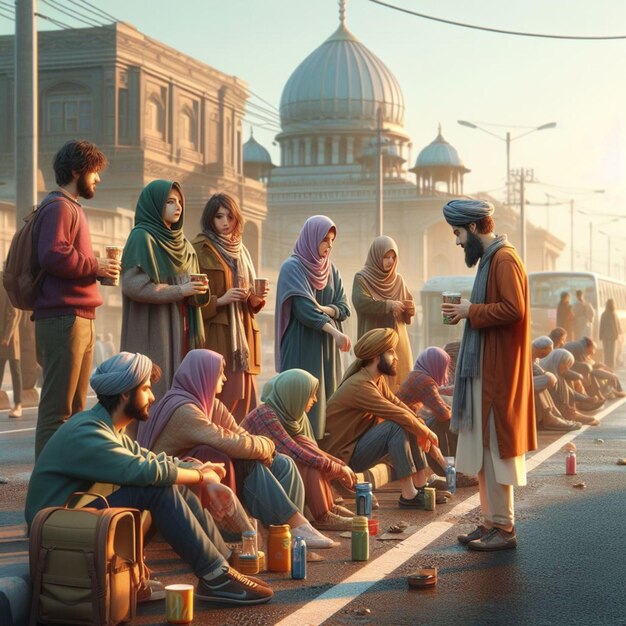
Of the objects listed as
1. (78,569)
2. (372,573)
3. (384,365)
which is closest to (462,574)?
(372,573)

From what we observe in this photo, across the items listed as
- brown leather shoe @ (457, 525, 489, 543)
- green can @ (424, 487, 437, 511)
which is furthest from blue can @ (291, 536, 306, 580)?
green can @ (424, 487, 437, 511)

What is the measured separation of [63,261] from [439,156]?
89.7 meters

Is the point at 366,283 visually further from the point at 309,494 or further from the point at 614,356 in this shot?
the point at 614,356

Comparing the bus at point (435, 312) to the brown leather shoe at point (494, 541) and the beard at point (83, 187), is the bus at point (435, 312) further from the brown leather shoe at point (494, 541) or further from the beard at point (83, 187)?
the beard at point (83, 187)

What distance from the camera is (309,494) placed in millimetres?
7652

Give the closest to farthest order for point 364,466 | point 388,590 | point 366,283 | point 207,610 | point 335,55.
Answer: point 207,610 → point 388,590 → point 364,466 → point 366,283 → point 335,55

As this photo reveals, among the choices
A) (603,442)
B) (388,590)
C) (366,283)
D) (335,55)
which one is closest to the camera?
(388,590)

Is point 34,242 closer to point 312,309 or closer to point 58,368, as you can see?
point 58,368

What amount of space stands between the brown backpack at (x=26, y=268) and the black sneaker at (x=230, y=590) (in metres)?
2.14

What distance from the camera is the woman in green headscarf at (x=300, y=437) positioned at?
7.56m

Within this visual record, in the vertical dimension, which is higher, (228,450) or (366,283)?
(366,283)

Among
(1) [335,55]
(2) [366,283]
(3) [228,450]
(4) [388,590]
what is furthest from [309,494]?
(1) [335,55]

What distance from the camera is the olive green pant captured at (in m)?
7.02

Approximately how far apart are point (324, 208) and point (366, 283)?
8478 centimetres
